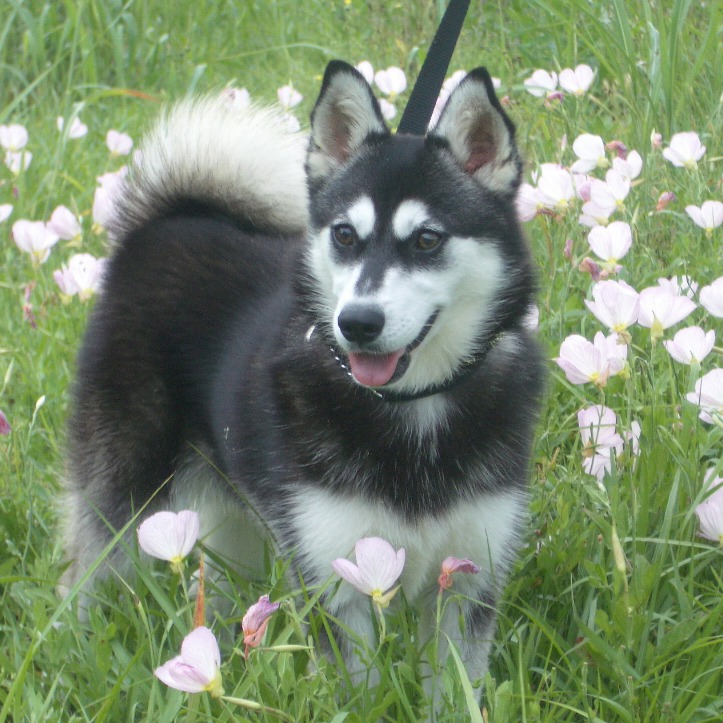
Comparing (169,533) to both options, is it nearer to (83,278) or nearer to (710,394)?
(710,394)

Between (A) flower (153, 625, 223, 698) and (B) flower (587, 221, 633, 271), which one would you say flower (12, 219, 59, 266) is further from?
(A) flower (153, 625, 223, 698)

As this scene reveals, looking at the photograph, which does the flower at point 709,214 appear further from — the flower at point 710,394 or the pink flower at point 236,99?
the pink flower at point 236,99

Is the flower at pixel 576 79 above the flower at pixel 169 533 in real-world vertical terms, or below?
above

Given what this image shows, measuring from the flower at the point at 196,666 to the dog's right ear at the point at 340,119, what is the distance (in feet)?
4.81

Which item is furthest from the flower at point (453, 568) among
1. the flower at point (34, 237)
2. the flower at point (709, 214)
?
the flower at point (34, 237)

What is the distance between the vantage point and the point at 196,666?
1473 mm

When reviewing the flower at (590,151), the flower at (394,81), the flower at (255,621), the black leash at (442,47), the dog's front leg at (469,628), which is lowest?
the dog's front leg at (469,628)

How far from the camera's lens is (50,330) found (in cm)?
379

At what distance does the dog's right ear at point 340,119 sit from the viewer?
2.38 meters

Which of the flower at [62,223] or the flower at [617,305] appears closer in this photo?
the flower at [617,305]

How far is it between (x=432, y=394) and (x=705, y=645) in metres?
0.87

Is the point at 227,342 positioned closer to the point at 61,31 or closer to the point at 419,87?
the point at 419,87

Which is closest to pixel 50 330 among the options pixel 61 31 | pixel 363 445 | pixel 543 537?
pixel 363 445

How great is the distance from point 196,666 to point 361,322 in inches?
33.8
